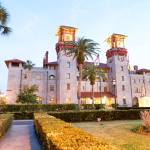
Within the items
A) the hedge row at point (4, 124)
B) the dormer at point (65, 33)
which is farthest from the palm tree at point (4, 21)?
the dormer at point (65, 33)

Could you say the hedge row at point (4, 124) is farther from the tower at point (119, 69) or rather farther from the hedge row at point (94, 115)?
the tower at point (119, 69)

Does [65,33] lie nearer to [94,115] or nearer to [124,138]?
[94,115]

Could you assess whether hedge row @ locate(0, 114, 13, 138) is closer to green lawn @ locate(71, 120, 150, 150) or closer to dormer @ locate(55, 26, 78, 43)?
green lawn @ locate(71, 120, 150, 150)

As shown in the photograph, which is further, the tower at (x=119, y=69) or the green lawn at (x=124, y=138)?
the tower at (x=119, y=69)

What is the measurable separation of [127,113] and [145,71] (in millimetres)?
Answer: 44929

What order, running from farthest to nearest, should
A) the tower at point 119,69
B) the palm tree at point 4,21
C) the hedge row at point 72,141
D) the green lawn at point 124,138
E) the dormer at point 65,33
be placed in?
the tower at point 119,69, the dormer at point 65,33, the palm tree at point 4,21, the green lawn at point 124,138, the hedge row at point 72,141

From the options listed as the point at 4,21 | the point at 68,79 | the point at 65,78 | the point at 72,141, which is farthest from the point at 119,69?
the point at 72,141

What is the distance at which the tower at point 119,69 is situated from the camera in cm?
5119

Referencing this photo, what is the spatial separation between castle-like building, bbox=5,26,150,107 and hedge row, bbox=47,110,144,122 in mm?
25287

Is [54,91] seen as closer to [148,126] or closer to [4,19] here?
[4,19]

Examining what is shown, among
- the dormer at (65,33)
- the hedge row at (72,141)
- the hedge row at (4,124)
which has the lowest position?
the hedge row at (4,124)

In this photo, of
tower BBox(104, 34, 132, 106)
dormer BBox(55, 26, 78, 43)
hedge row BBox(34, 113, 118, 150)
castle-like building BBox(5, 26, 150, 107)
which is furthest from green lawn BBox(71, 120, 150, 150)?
tower BBox(104, 34, 132, 106)

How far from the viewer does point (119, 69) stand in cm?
5291

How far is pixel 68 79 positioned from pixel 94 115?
89.1 ft
